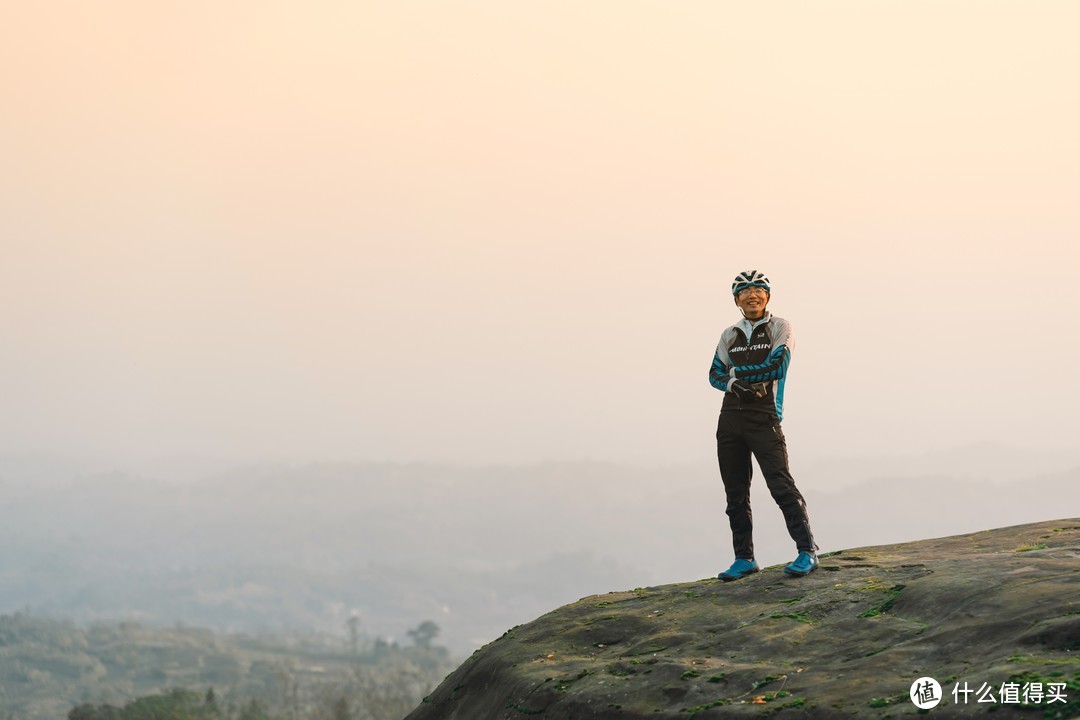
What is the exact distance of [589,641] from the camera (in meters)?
→ 12.4

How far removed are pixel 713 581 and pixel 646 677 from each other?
353 centimetres

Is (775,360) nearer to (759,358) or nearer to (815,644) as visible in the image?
(759,358)

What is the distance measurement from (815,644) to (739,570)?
322 centimetres

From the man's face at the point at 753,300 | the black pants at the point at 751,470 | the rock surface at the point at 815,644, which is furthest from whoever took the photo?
the man's face at the point at 753,300

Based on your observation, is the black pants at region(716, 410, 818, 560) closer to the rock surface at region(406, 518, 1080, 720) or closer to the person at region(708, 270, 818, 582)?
the person at region(708, 270, 818, 582)

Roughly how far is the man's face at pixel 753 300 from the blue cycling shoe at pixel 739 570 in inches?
122

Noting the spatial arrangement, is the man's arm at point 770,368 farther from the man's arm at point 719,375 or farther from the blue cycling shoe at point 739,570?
the blue cycling shoe at point 739,570

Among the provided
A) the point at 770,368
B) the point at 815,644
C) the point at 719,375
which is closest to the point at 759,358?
the point at 770,368

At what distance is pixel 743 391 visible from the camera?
A: 12.8m

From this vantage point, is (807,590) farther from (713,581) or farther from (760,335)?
(760,335)

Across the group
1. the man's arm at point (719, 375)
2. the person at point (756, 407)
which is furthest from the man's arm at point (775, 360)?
the man's arm at point (719, 375)

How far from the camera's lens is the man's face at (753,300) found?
12.9 metres

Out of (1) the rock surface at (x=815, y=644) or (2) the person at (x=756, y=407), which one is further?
(2) the person at (x=756, y=407)

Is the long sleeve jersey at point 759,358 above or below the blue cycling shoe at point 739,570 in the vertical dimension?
above
